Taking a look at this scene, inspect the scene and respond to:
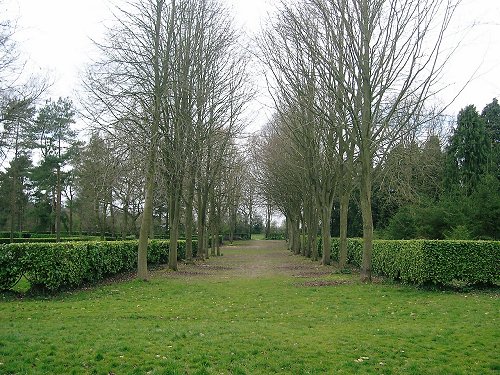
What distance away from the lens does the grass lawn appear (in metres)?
5.91

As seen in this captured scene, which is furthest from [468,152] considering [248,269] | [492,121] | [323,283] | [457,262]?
[323,283]

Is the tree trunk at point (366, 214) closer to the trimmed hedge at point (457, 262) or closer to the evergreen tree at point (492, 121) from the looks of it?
the trimmed hedge at point (457, 262)

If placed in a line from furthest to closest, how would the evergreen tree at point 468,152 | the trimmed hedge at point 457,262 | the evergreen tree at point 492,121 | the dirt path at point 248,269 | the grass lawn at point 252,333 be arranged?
the evergreen tree at point 492,121 < the evergreen tree at point 468,152 < the dirt path at point 248,269 < the trimmed hedge at point 457,262 < the grass lawn at point 252,333

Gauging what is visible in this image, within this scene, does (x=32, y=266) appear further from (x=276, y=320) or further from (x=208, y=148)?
(x=208, y=148)

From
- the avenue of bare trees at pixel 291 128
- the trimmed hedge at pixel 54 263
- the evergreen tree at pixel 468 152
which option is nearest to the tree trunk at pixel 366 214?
the avenue of bare trees at pixel 291 128

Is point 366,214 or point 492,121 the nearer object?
point 366,214

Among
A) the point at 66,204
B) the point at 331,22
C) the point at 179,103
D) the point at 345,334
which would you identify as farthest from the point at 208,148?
the point at 66,204

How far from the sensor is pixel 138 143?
597 inches

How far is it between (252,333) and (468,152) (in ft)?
97.9

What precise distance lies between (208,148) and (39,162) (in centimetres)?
2117

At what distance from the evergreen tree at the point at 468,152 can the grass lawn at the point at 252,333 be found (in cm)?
2198

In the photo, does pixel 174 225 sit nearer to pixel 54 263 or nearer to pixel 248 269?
pixel 248 269

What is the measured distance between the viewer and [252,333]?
756 cm

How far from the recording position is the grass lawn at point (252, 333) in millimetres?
5915
